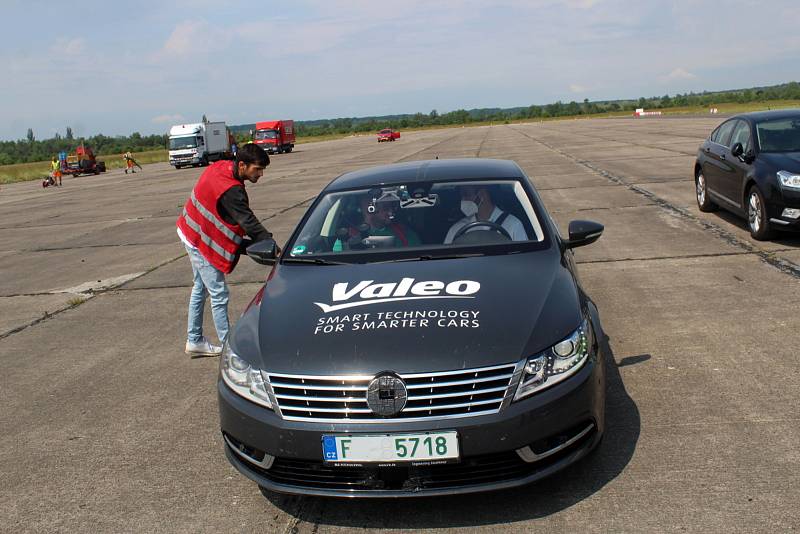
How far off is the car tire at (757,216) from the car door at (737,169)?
0.96 feet

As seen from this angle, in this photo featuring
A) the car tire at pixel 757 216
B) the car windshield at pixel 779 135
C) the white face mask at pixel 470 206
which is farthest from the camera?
the car windshield at pixel 779 135

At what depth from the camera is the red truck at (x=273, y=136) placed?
204 feet

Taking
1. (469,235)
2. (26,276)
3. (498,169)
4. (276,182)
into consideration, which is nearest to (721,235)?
(498,169)

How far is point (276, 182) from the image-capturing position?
27.6m

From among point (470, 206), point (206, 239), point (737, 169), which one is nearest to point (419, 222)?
point (470, 206)

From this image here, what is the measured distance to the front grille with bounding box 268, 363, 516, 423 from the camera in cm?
323

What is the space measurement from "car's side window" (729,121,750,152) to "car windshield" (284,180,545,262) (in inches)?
252

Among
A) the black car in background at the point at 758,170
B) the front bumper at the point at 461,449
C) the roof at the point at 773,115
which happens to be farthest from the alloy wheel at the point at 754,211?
the front bumper at the point at 461,449

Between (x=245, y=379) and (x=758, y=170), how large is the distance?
8.08 m

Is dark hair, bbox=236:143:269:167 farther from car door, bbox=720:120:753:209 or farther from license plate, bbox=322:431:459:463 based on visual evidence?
car door, bbox=720:120:753:209

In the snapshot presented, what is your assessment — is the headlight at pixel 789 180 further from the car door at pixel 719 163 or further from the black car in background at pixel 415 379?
the black car in background at pixel 415 379

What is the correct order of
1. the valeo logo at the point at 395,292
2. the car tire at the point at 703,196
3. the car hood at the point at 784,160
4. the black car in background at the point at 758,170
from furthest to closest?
1. the car tire at the point at 703,196
2. the car hood at the point at 784,160
3. the black car in background at the point at 758,170
4. the valeo logo at the point at 395,292

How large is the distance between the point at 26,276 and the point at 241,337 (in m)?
8.64

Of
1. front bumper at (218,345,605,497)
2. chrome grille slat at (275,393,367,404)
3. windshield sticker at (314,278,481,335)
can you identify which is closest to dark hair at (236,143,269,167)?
windshield sticker at (314,278,481,335)
